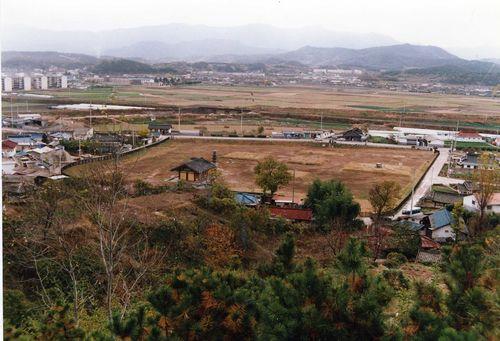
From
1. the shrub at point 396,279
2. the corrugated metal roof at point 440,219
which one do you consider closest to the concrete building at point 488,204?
the corrugated metal roof at point 440,219

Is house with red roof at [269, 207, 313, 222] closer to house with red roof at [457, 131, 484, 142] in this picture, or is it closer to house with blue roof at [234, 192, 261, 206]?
house with blue roof at [234, 192, 261, 206]

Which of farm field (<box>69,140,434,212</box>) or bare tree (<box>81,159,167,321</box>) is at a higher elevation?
bare tree (<box>81,159,167,321</box>)

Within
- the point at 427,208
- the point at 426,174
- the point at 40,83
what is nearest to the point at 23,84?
the point at 40,83

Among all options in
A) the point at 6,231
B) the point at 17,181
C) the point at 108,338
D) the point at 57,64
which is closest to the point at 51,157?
the point at 17,181

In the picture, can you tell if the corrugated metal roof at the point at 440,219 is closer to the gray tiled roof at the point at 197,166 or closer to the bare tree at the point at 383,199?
the bare tree at the point at 383,199

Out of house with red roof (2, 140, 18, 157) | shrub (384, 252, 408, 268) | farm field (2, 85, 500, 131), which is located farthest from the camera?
farm field (2, 85, 500, 131)

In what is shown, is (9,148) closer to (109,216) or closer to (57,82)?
(109,216)

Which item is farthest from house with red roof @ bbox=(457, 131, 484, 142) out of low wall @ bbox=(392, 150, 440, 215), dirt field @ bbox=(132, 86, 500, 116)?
dirt field @ bbox=(132, 86, 500, 116)

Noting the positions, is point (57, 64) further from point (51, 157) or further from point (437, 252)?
point (437, 252)

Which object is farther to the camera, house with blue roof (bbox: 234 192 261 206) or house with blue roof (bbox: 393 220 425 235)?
house with blue roof (bbox: 234 192 261 206)
